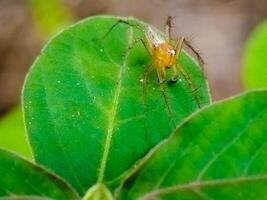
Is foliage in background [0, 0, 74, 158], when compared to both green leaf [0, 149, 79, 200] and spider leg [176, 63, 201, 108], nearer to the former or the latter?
spider leg [176, 63, 201, 108]

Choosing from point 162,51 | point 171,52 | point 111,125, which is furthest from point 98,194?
point 162,51

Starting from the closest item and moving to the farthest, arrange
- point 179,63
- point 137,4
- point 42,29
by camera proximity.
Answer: point 179,63, point 42,29, point 137,4

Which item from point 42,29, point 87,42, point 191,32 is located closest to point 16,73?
point 42,29

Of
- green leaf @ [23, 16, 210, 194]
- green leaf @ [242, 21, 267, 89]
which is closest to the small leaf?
green leaf @ [23, 16, 210, 194]

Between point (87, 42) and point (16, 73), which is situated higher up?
point (87, 42)

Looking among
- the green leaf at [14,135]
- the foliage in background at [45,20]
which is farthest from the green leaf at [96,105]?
A: the foliage in background at [45,20]

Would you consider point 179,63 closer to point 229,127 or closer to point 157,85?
point 157,85

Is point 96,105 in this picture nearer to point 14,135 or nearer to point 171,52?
point 171,52
